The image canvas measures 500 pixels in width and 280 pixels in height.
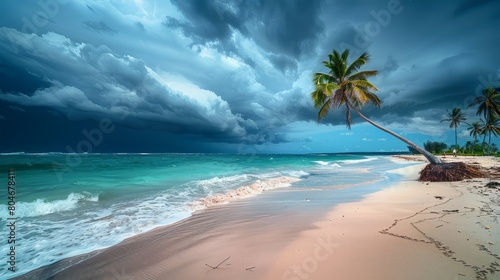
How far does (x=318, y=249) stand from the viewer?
3.27 m

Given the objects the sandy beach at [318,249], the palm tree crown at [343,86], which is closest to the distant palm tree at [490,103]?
the palm tree crown at [343,86]

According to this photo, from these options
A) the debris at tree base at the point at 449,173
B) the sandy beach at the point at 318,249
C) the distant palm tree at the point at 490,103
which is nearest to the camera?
the sandy beach at the point at 318,249

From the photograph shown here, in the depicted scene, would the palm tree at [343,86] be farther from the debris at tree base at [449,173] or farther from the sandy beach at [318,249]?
the sandy beach at [318,249]

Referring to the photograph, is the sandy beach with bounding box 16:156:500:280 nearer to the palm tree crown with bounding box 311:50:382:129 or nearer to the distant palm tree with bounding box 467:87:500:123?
the palm tree crown with bounding box 311:50:382:129

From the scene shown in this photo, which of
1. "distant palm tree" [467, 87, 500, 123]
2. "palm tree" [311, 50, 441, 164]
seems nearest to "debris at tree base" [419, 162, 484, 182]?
"palm tree" [311, 50, 441, 164]

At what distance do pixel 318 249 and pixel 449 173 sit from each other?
1203cm

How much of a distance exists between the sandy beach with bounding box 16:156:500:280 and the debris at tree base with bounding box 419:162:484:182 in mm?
6572

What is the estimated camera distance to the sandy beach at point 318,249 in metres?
2.65

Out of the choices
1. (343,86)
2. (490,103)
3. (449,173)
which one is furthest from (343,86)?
(490,103)

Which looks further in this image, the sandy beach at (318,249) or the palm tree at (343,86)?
the palm tree at (343,86)

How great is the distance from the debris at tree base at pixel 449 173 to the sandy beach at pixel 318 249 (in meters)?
6.57

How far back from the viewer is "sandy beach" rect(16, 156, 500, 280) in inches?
104

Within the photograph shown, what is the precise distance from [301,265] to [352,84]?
17.1m

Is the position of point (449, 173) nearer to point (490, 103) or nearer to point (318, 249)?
point (318, 249)
